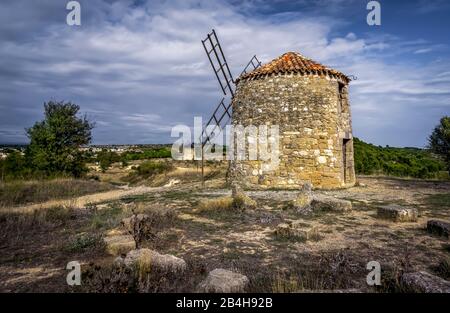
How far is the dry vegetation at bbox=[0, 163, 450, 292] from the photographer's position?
3.70 meters

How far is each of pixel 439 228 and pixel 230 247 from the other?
3.77 m

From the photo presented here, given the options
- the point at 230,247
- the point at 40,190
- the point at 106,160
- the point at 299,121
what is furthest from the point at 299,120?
the point at 106,160

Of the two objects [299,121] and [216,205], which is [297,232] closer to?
[216,205]

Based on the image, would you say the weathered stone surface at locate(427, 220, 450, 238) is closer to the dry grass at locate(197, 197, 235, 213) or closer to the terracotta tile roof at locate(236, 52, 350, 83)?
the dry grass at locate(197, 197, 235, 213)

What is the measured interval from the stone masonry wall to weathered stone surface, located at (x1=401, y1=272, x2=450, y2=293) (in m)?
8.51

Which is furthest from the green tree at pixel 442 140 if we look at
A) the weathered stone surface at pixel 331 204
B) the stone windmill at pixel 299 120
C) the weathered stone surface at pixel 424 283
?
the weathered stone surface at pixel 424 283

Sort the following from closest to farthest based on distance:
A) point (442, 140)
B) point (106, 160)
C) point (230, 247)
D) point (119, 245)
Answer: point (119, 245)
point (230, 247)
point (442, 140)
point (106, 160)

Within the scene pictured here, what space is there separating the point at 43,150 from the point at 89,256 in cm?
1669

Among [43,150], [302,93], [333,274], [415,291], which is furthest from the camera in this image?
[43,150]

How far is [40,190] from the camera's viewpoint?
13.1 m

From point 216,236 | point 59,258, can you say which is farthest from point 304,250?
point 59,258

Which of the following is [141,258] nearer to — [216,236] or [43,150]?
[216,236]

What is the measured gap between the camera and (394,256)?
4.62m

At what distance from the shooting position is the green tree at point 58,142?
61.6 feet
